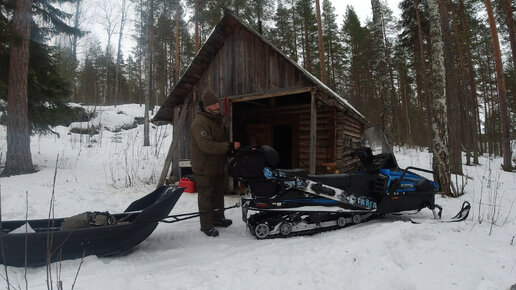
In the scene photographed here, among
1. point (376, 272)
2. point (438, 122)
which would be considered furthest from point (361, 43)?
point (376, 272)

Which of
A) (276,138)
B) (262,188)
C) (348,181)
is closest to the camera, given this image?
(262,188)

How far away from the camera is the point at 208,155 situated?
3820 millimetres

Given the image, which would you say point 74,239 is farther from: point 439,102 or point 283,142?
point 283,142

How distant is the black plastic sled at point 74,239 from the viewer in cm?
227

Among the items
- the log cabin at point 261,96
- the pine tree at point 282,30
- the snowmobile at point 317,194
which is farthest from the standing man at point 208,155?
the pine tree at point 282,30

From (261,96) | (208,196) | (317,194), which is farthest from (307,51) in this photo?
(208,196)

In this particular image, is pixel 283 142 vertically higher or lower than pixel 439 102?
lower

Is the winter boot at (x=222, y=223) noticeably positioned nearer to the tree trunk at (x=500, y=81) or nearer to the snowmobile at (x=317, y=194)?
the snowmobile at (x=317, y=194)

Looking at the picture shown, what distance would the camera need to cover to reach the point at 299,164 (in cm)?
951

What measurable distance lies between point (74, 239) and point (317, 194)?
2863mm

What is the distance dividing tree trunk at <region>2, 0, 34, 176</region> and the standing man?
6388mm

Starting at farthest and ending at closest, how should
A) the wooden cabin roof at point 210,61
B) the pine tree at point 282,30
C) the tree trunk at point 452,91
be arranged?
the pine tree at point 282,30, the tree trunk at point 452,91, the wooden cabin roof at point 210,61

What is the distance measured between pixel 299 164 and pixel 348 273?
7.30m

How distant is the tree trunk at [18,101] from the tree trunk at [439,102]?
10618 millimetres
